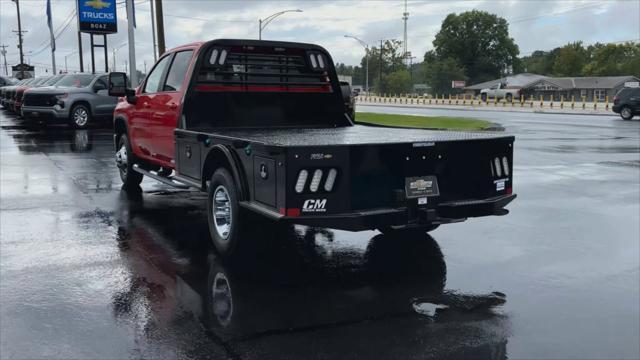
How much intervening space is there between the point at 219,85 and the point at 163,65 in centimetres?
142

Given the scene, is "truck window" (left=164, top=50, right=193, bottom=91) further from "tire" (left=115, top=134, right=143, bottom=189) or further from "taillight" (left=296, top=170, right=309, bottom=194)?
"taillight" (left=296, top=170, right=309, bottom=194)

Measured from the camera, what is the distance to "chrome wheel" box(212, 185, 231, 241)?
6.27m

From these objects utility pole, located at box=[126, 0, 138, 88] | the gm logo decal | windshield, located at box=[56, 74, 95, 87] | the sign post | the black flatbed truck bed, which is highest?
the sign post

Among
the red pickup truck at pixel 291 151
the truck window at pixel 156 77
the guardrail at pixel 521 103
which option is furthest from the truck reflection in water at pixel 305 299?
the guardrail at pixel 521 103

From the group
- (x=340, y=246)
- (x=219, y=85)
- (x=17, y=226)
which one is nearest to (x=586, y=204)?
(x=340, y=246)

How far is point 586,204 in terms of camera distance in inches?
379

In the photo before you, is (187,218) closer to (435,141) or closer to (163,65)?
(163,65)

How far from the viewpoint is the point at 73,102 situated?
22781 millimetres

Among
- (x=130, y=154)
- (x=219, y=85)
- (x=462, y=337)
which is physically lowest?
(x=462, y=337)

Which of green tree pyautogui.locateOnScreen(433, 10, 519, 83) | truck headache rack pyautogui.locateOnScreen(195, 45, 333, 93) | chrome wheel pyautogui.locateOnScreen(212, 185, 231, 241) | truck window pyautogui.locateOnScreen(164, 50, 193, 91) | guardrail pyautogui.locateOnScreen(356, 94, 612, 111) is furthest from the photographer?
green tree pyautogui.locateOnScreen(433, 10, 519, 83)

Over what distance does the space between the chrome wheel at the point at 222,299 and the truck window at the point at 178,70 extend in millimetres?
3078

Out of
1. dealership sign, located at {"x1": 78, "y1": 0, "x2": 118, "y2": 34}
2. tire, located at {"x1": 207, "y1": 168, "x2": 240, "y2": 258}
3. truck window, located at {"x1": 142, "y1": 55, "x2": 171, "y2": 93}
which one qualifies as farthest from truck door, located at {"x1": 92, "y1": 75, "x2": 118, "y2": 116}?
tire, located at {"x1": 207, "y1": 168, "x2": 240, "y2": 258}

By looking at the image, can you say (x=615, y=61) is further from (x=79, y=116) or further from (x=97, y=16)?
(x=79, y=116)

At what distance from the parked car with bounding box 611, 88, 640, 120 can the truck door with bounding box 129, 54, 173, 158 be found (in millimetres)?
30170
